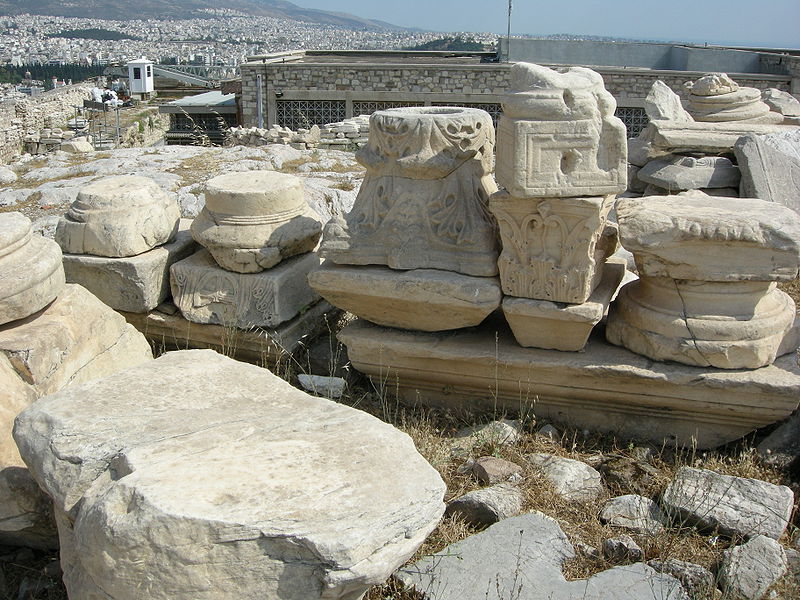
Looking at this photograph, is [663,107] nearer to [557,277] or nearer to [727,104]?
[727,104]

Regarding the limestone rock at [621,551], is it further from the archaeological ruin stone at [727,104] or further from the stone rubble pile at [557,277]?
the archaeological ruin stone at [727,104]

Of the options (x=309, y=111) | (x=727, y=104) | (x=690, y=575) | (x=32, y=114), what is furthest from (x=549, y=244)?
(x=32, y=114)

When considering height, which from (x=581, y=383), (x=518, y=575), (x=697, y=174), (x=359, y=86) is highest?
(x=359, y=86)

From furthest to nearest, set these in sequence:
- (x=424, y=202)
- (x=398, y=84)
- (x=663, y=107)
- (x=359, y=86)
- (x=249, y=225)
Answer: (x=398, y=84), (x=359, y=86), (x=663, y=107), (x=249, y=225), (x=424, y=202)

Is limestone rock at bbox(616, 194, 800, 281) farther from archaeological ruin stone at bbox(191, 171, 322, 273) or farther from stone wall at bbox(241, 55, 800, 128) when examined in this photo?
stone wall at bbox(241, 55, 800, 128)

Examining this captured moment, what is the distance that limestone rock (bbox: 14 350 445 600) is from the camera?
1.98 m

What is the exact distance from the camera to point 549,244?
334 centimetres

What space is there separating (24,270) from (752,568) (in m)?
3.10

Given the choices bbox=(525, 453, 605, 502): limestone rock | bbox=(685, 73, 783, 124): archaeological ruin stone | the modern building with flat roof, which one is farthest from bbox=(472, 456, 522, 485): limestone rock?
the modern building with flat roof

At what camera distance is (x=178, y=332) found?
14.0 ft

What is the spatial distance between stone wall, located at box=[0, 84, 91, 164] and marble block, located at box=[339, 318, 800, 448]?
49.5 ft

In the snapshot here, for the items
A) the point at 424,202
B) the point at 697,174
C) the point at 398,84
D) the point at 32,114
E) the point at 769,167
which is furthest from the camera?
Answer: the point at 32,114

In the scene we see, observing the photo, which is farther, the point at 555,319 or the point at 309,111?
the point at 309,111

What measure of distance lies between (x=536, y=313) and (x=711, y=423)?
98 centimetres
